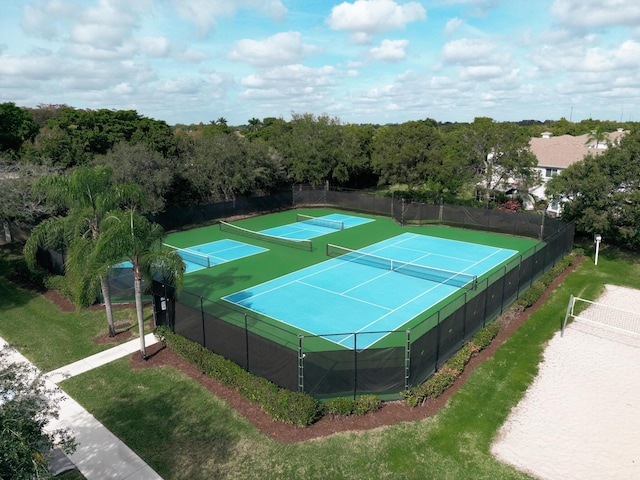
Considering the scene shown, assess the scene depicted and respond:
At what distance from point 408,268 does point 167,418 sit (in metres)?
16.4

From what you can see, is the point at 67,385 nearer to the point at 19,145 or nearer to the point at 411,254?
the point at 411,254

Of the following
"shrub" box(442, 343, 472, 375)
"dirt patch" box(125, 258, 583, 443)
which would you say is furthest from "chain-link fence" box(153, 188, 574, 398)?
"dirt patch" box(125, 258, 583, 443)

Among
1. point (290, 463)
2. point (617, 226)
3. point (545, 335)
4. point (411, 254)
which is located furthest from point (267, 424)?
point (617, 226)

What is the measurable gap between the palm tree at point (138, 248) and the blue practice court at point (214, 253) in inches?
406

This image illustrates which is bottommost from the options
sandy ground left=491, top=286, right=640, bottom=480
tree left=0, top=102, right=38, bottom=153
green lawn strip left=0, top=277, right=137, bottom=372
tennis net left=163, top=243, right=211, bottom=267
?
sandy ground left=491, top=286, right=640, bottom=480

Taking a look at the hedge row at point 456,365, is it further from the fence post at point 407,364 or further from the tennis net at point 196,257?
the tennis net at point 196,257

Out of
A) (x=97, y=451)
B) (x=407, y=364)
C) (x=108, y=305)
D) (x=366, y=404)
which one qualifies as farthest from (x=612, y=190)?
(x=97, y=451)

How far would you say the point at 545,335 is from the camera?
1795 centimetres

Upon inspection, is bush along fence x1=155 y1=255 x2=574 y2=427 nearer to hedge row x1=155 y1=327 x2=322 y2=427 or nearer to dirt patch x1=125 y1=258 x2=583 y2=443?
hedge row x1=155 y1=327 x2=322 y2=427

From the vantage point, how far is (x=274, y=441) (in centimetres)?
1181

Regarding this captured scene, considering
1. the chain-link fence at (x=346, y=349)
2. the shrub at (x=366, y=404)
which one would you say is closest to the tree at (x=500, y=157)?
the chain-link fence at (x=346, y=349)

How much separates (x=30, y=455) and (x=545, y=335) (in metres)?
17.2

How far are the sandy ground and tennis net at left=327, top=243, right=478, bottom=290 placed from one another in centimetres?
624

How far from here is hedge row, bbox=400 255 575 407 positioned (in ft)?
43.5
